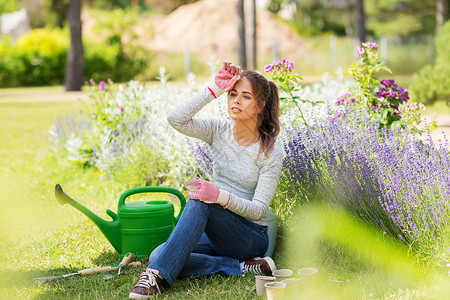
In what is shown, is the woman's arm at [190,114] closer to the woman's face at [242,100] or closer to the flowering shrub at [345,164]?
the woman's face at [242,100]

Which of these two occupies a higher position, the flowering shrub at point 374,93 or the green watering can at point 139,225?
the flowering shrub at point 374,93

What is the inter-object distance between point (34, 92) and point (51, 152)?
11.3 metres

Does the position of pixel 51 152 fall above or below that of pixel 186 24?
below

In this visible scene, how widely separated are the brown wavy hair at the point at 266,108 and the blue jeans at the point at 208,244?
1.39 ft

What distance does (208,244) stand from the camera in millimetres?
3232

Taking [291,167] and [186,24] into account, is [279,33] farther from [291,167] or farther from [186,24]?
[291,167]

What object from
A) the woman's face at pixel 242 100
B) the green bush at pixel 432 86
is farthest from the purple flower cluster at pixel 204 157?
the green bush at pixel 432 86

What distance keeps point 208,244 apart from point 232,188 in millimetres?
357

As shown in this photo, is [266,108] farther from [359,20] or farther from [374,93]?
[359,20]

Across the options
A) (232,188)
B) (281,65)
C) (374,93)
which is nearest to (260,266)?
(232,188)

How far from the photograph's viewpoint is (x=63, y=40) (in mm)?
20531

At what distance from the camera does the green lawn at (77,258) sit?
2826 mm

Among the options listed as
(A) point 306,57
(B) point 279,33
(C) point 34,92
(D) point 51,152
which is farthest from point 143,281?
(B) point 279,33

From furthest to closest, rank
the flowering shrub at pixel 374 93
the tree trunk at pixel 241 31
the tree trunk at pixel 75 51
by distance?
the tree trunk at pixel 75 51, the tree trunk at pixel 241 31, the flowering shrub at pixel 374 93
